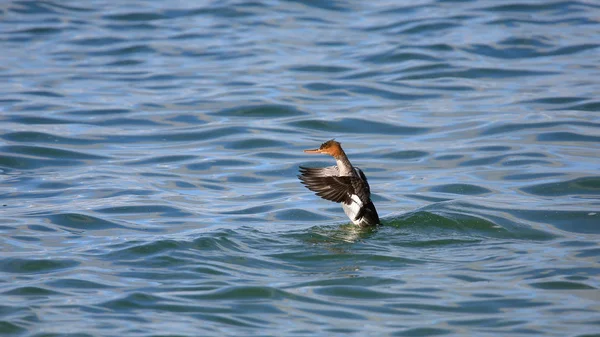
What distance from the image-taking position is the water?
7438mm

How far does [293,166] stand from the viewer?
12688mm

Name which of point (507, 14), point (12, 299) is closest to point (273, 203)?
point (12, 299)

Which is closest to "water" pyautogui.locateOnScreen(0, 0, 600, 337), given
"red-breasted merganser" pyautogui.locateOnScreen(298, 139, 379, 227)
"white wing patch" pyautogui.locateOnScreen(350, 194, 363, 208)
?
"red-breasted merganser" pyautogui.locateOnScreen(298, 139, 379, 227)

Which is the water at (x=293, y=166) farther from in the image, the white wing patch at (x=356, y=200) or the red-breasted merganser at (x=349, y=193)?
the white wing patch at (x=356, y=200)

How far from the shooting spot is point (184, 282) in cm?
785

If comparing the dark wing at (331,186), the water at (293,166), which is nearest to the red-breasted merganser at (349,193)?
the dark wing at (331,186)

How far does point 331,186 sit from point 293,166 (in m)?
3.09

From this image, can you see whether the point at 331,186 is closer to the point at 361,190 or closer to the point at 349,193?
the point at 349,193

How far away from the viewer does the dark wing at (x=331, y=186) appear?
955 cm

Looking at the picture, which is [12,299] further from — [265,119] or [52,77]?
[52,77]

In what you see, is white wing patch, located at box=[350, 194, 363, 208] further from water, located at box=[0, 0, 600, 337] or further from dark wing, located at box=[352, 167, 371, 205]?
water, located at box=[0, 0, 600, 337]

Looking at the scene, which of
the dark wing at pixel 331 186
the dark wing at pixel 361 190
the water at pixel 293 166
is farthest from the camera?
the dark wing at pixel 361 190

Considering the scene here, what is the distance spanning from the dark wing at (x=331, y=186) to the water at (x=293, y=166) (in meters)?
0.39

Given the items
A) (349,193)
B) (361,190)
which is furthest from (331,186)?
(361,190)
